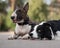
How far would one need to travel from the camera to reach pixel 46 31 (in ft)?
29.5

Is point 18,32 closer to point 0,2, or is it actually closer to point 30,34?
point 30,34

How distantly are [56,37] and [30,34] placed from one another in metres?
0.83

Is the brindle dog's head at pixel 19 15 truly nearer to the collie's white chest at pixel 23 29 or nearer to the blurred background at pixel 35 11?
the collie's white chest at pixel 23 29

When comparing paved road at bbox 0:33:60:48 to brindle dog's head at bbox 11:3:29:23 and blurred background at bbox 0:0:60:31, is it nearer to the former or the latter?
brindle dog's head at bbox 11:3:29:23

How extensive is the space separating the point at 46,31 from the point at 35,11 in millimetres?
20016

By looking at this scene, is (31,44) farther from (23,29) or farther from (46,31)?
(23,29)

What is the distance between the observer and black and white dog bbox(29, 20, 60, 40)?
29.4ft

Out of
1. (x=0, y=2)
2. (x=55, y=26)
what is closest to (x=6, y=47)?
(x=55, y=26)

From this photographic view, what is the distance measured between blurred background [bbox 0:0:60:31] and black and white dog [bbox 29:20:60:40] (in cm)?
1531

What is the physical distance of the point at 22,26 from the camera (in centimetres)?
984

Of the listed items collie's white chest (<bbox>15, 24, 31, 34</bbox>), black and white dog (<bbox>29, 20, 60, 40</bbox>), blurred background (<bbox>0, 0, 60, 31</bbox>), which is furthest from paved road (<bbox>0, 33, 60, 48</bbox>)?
blurred background (<bbox>0, 0, 60, 31</bbox>)

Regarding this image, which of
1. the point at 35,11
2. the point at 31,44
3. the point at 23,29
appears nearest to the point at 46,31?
the point at 23,29

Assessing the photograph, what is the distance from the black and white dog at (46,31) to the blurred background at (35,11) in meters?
15.3

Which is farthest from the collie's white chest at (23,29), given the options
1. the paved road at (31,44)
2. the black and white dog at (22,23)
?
the paved road at (31,44)
